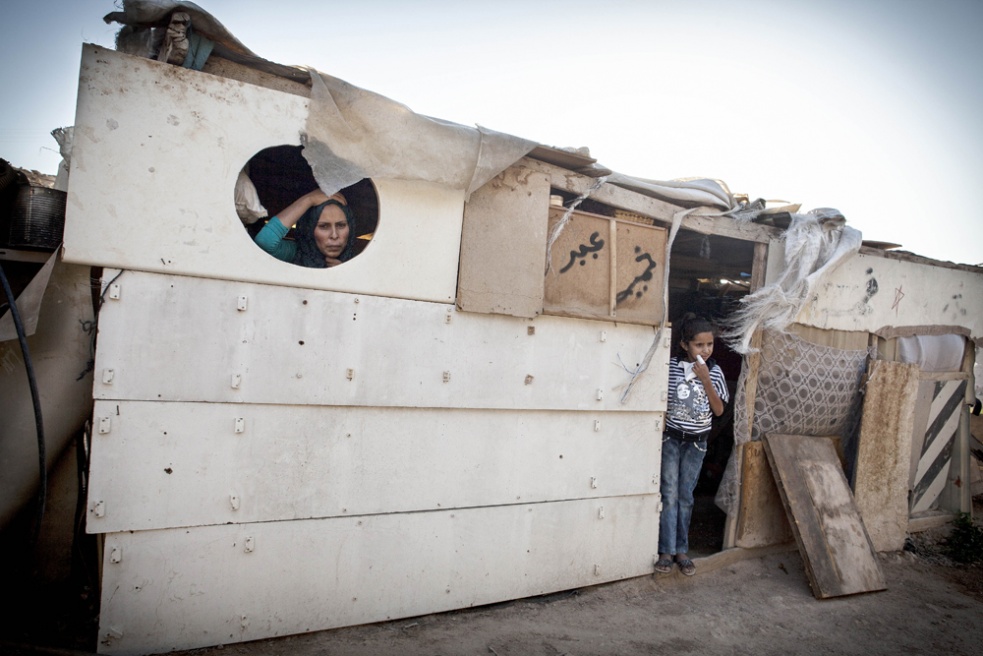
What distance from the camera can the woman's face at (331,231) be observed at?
3463 mm

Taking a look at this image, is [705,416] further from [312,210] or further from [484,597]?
[312,210]

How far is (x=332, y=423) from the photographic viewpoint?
127 inches

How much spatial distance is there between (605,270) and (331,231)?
187 centimetres

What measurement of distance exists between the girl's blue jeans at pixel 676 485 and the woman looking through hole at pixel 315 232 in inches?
111

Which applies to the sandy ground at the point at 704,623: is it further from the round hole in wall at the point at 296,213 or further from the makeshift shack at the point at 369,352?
the round hole in wall at the point at 296,213

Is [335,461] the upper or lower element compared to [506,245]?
lower

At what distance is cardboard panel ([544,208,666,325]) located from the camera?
12.8 feet

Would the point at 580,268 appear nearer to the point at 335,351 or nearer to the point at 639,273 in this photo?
the point at 639,273

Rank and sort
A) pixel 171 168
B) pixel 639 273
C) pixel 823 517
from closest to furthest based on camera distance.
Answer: pixel 171 168 < pixel 639 273 < pixel 823 517

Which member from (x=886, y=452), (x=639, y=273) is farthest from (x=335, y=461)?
(x=886, y=452)

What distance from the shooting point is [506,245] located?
3.65m

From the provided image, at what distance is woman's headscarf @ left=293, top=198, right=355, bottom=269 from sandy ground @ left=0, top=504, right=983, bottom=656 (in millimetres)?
2145

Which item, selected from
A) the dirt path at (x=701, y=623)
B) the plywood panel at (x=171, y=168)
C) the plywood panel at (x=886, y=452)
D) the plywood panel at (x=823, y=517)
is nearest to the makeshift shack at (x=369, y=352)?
the plywood panel at (x=171, y=168)

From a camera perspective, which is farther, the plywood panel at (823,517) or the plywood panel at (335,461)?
the plywood panel at (823,517)
